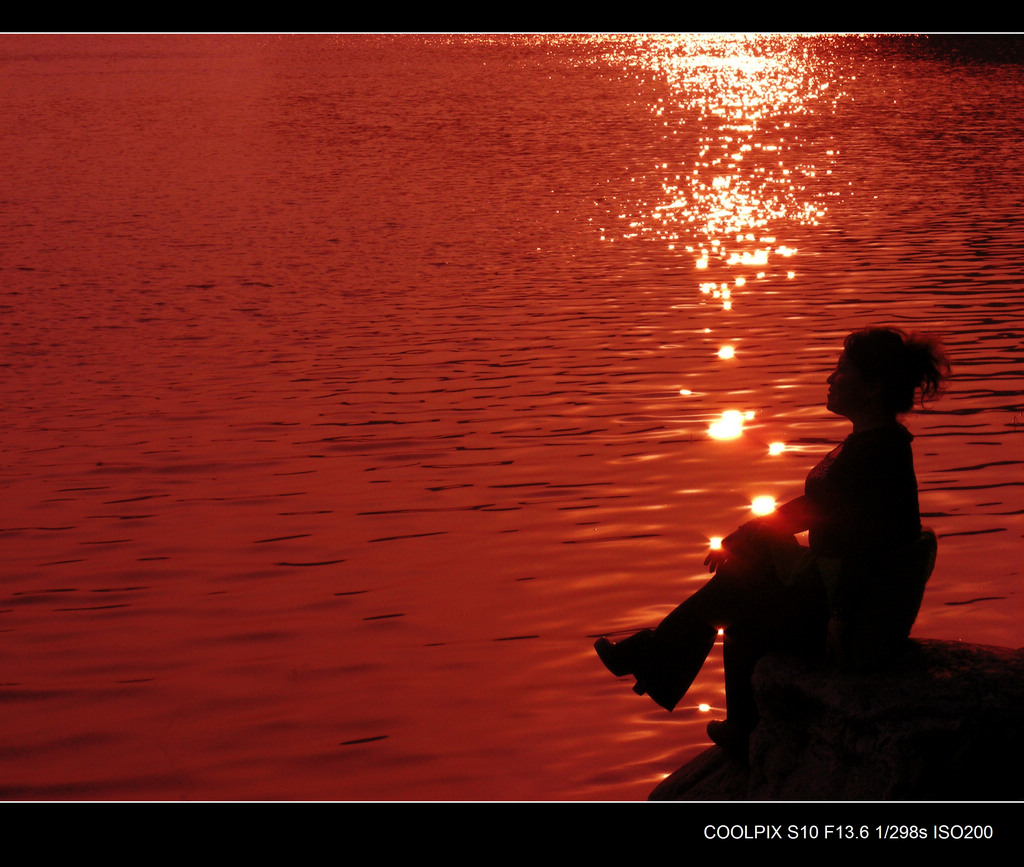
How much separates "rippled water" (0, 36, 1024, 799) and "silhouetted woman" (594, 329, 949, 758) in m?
1.03

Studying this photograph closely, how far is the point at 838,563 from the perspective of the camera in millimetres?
4648

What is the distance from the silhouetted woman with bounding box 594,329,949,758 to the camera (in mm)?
4641

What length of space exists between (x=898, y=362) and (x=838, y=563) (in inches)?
30.6

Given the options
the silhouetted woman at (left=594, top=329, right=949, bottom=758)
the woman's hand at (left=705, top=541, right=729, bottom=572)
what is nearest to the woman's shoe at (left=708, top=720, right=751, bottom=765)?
the silhouetted woman at (left=594, top=329, right=949, bottom=758)

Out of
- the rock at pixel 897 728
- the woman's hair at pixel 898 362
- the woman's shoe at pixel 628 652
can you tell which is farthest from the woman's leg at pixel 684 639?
the woman's hair at pixel 898 362

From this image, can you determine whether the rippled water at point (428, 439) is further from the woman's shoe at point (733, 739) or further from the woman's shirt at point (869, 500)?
the woman's shirt at point (869, 500)

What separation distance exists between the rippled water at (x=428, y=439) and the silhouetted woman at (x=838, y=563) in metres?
1.03

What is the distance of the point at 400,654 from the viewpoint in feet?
Result: 23.0

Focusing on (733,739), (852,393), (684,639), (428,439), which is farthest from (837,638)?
(428,439)

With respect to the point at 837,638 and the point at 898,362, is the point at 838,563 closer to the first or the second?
the point at 837,638

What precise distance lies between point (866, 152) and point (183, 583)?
89.5 ft

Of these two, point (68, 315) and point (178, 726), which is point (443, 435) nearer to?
point (178, 726)

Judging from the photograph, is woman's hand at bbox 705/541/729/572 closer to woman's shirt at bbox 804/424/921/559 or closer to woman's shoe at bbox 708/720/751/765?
woman's shirt at bbox 804/424/921/559

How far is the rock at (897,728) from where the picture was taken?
14.6 feet
